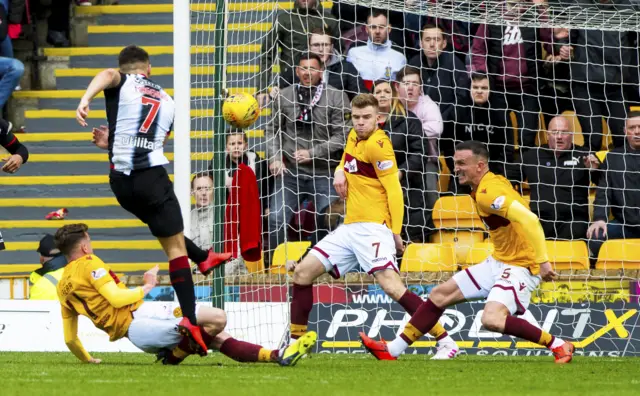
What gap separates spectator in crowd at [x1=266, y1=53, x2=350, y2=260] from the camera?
12469 millimetres

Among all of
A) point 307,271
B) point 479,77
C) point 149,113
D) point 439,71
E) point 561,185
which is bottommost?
point 307,271

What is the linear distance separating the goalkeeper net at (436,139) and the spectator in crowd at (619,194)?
0.11 metres

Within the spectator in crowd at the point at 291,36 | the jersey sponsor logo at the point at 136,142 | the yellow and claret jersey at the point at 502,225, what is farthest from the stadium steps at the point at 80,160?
the jersey sponsor logo at the point at 136,142

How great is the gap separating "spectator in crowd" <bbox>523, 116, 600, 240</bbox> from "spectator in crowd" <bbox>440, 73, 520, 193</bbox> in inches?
13.8

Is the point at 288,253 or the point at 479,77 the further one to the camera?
the point at 479,77

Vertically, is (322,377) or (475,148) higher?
(475,148)

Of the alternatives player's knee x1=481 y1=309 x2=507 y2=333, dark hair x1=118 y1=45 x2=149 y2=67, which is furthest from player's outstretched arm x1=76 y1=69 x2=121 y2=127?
player's knee x1=481 y1=309 x2=507 y2=333

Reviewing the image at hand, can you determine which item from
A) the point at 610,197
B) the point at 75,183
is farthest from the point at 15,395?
the point at 75,183

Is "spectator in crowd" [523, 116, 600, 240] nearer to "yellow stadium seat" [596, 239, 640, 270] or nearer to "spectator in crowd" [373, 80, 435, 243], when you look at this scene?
Answer: "yellow stadium seat" [596, 239, 640, 270]

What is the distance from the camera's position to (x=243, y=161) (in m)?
11.9

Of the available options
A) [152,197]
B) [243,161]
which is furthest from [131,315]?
[243,161]

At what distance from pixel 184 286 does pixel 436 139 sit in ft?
17.7

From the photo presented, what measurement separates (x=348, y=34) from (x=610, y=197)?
366cm

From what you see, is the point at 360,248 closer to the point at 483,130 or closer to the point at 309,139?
the point at 309,139
